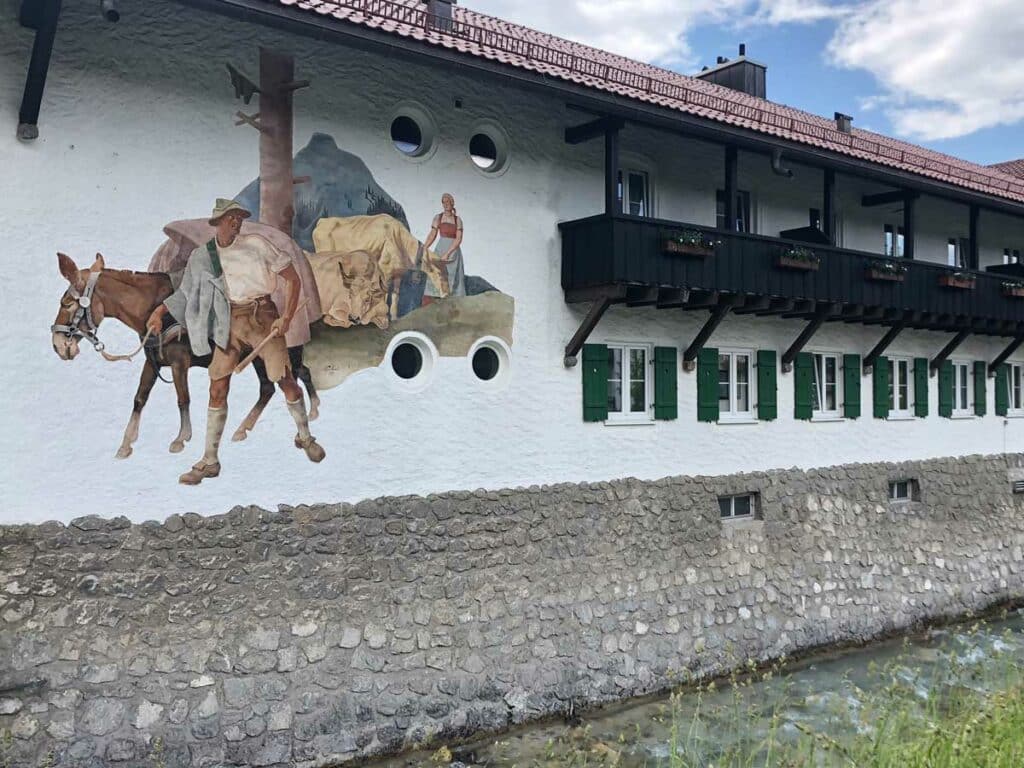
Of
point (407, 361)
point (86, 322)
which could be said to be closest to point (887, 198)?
point (407, 361)

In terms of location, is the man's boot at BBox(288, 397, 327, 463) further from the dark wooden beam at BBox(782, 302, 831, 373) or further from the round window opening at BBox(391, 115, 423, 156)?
the dark wooden beam at BBox(782, 302, 831, 373)

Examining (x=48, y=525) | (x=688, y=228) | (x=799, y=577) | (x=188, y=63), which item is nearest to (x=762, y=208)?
(x=688, y=228)

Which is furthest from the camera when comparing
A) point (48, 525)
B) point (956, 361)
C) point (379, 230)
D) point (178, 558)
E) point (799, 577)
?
point (956, 361)

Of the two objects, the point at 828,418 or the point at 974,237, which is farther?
the point at 974,237

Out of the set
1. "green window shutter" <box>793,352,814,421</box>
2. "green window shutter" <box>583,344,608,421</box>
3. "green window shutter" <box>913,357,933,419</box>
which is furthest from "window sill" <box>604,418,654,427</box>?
"green window shutter" <box>913,357,933,419</box>

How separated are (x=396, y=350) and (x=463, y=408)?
97cm

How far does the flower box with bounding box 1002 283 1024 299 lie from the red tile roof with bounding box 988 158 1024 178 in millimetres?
9117

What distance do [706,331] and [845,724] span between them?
6274 millimetres

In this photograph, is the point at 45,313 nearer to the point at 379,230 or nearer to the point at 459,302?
the point at 379,230

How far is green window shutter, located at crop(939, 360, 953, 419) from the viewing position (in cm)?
1447

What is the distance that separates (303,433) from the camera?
8211mm

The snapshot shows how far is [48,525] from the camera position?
22.9 ft

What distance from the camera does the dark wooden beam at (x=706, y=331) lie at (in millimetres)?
10492

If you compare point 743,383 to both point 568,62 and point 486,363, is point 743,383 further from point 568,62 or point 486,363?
point 568,62
